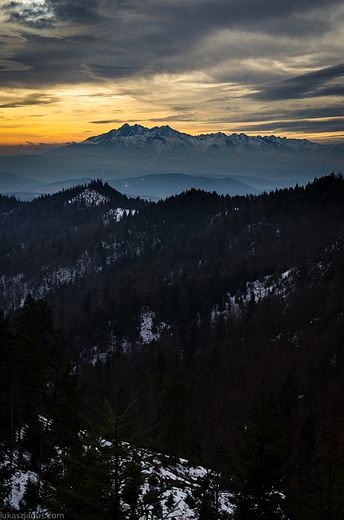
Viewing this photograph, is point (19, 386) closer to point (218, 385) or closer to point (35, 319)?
point (35, 319)

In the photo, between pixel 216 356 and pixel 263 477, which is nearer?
pixel 263 477

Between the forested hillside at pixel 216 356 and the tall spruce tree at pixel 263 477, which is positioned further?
the forested hillside at pixel 216 356

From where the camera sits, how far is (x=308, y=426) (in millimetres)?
44906

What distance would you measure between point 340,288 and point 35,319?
4505 inches

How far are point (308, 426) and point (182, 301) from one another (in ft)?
314

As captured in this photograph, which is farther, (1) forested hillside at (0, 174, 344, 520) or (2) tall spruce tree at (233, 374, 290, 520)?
(1) forested hillside at (0, 174, 344, 520)

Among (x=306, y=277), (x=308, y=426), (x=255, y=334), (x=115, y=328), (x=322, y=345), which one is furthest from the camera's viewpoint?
(x=306, y=277)

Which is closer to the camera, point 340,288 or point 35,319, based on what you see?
point 35,319

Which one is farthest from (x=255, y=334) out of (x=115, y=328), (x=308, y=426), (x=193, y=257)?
(x=193, y=257)

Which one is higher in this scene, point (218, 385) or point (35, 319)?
point (35, 319)

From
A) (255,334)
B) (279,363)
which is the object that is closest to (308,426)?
(279,363)

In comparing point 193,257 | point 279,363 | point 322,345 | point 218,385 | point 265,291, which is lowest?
point 218,385

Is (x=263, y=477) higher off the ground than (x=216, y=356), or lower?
higher

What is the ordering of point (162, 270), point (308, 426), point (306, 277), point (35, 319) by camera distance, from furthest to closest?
point (162, 270) < point (306, 277) < point (308, 426) < point (35, 319)
